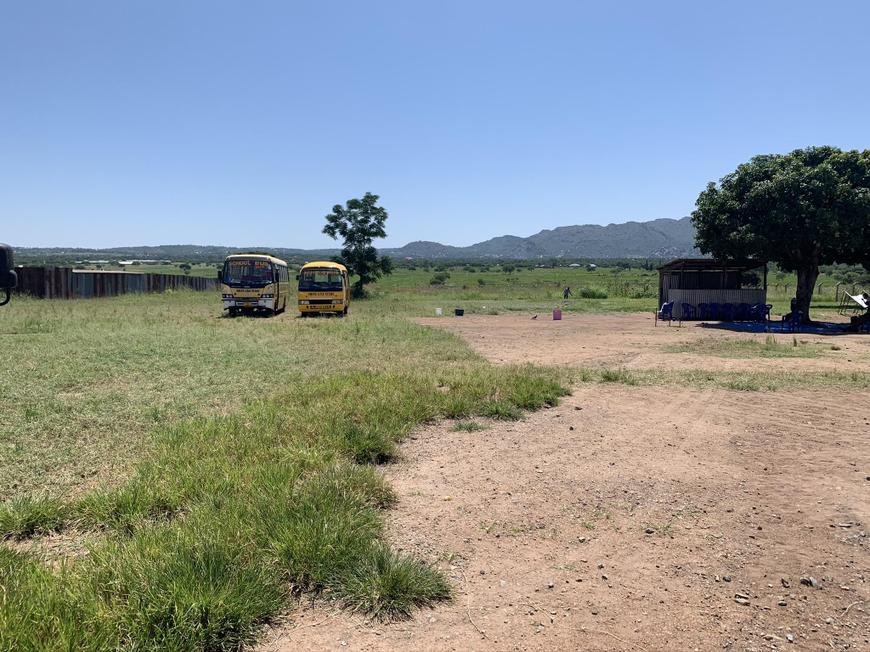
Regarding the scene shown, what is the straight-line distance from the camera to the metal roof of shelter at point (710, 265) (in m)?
25.8

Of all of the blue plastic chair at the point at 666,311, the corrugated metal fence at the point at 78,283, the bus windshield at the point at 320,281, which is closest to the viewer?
the blue plastic chair at the point at 666,311

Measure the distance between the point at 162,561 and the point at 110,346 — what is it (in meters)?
11.9

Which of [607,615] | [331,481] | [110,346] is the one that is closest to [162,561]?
[331,481]

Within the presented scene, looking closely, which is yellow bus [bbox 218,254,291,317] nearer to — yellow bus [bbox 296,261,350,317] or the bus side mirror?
yellow bus [bbox 296,261,350,317]

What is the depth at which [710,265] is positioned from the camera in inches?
1073

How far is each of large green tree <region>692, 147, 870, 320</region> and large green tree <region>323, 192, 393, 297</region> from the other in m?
24.1

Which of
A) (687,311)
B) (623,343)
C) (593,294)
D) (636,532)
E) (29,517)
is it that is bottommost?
(636,532)

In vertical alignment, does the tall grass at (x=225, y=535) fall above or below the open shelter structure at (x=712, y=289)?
below

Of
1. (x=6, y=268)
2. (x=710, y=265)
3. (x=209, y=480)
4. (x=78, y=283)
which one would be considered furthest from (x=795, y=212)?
(x=78, y=283)

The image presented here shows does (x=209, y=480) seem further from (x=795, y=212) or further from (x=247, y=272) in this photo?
(x=795, y=212)

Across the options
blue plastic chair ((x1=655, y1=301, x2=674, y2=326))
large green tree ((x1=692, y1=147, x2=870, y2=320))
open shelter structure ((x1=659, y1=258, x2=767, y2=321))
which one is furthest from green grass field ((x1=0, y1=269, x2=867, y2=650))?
open shelter structure ((x1=659, y1=258, x2=767, y2=321))

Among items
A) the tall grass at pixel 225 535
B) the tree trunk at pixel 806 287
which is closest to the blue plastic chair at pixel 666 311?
the tree trunk at pixel 806 287

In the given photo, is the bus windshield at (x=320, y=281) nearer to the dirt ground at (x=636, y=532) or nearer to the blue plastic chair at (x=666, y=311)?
the blue plastic chair at (x=666, y=311)

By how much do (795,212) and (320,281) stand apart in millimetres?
19323
